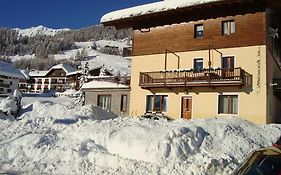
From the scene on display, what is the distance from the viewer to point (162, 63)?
27.2 meters

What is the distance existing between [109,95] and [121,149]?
20.2 m

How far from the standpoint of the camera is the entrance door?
25.5 m

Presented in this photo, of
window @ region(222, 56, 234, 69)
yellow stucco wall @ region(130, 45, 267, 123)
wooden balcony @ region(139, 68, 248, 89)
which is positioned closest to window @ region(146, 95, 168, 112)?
yellow stucco wall @ region(130, 45, 267, 123)

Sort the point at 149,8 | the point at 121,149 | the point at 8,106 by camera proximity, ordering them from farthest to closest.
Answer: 1. the point at 149,8
2. the point at 8,106
3. the point at 121,149

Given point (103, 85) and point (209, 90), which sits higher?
point (103, 85)

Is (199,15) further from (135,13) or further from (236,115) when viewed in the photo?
(236,115)

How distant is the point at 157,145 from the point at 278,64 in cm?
2057

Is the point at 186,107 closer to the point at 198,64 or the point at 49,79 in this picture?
the point at 198,64

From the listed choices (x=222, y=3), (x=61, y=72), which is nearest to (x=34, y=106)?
(x=222, y=3)

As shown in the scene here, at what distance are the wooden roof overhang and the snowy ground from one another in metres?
11.4

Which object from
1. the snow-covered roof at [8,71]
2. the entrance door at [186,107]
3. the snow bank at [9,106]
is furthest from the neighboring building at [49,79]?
the snow bank at [9,106]

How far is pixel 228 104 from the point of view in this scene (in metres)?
23.9

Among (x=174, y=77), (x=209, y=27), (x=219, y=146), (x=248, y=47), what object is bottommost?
(x=219, y=146)

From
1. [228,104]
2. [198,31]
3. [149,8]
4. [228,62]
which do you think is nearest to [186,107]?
[228,104]
